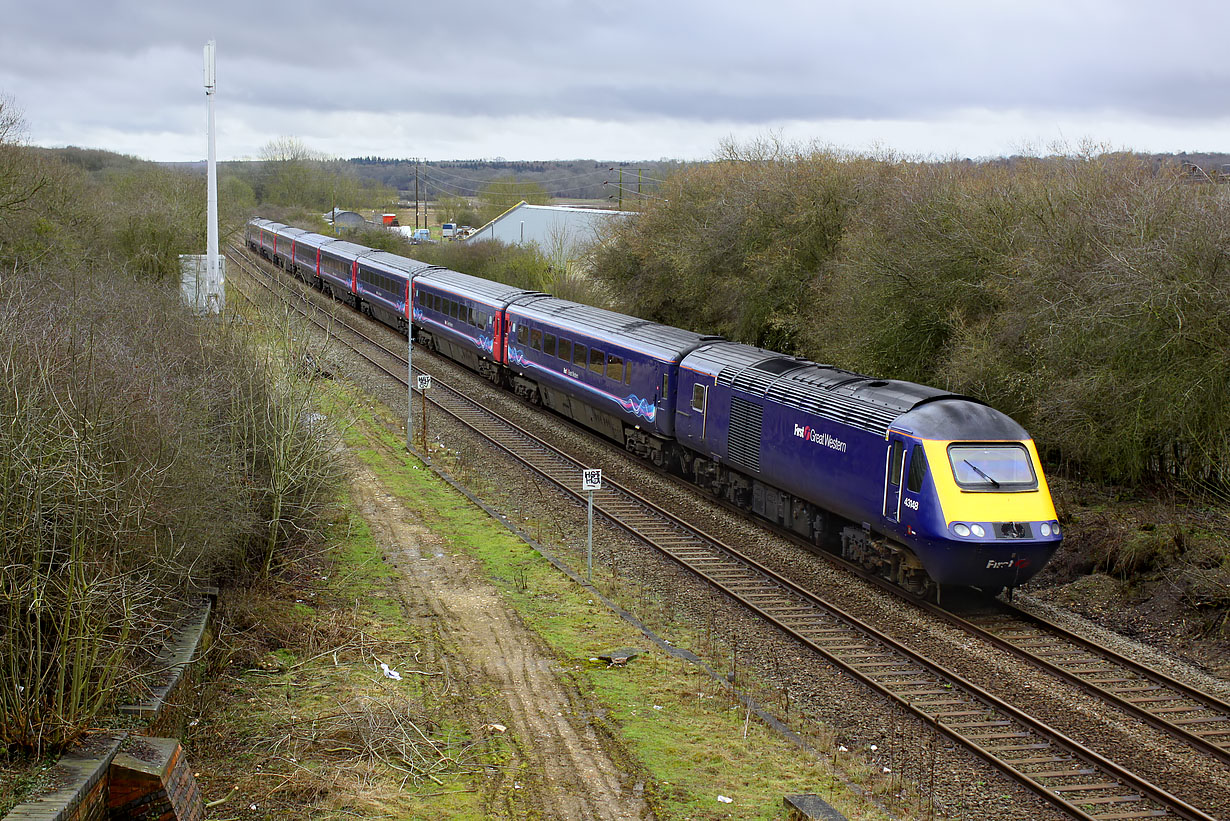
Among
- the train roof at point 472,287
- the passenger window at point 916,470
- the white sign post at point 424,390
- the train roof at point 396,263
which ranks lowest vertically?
the white sign post at point 424,390

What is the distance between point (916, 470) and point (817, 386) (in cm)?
319

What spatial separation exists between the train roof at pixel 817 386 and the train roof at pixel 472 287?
38.5 feet

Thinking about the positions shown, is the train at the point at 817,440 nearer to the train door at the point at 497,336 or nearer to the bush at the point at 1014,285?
the train door at the point at 497,336

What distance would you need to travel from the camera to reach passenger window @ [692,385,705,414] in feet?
65.1

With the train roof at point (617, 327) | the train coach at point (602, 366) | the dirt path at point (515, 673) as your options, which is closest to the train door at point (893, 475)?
the dirt path at point (515, 673)

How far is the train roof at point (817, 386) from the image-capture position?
600 inches

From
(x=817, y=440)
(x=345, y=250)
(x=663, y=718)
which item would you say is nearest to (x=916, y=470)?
(x=817, y=440)

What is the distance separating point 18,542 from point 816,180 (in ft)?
87.9

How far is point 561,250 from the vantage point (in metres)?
53.0

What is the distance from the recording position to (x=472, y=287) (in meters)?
33.8

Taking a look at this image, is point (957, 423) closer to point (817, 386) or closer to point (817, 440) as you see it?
point (817, 440)

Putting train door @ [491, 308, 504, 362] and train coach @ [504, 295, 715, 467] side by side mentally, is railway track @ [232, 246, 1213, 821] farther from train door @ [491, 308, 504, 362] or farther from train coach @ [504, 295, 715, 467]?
train door @ [491, 308, 504, 362]

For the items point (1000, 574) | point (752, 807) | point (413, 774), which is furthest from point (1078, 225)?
point (413, 774)

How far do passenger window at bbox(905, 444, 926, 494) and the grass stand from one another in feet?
13.9
